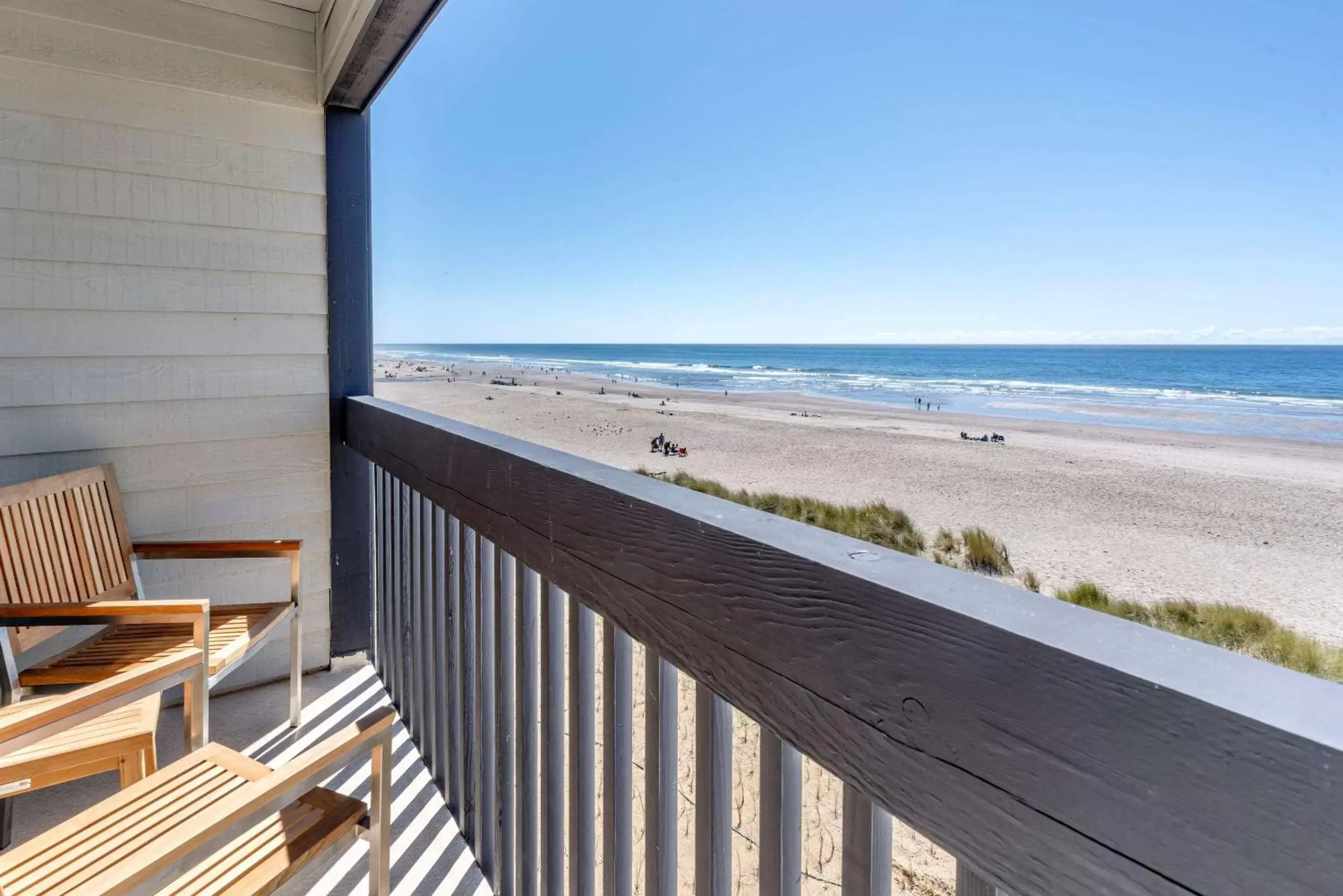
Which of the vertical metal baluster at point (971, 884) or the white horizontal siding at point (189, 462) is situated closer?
the vertical metal baluster at point (971, 884)

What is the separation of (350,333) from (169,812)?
1.59 m

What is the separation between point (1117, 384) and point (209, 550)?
11.3ft

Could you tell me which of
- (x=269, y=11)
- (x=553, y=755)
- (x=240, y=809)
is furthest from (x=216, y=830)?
(x=269, y=11)

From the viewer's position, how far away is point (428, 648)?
1809 millimetres

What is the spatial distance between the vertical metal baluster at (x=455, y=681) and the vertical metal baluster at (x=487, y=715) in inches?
4.0

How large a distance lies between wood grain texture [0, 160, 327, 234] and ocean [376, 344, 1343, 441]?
2.26ft

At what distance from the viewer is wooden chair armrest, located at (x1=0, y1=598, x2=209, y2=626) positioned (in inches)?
59.2

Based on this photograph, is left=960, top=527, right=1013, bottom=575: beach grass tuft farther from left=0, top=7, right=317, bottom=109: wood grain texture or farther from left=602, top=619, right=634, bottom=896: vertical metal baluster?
Result: left=0, top=7, right=317, bottom=109: wood grain texture

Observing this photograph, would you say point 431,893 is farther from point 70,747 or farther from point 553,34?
point 553,34

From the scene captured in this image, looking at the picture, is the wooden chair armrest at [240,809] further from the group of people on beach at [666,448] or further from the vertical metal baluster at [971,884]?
the group of people on beach at [666,448]

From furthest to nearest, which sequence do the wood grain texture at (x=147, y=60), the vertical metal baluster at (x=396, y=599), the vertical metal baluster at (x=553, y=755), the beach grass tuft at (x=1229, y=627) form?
1. the vertical metal baluster at (x=396, y=599)
2. the wood grain texture at (x=147, y=60)
3. the vertical metal baluster at (x=553, y=755)
4. the beach grass tuft at (x=1229, y=627)

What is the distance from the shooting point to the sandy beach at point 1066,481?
1.05 m

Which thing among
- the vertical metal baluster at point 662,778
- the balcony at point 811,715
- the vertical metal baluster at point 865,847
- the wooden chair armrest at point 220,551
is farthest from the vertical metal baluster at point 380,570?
the vertical metal baluster at point 865,847

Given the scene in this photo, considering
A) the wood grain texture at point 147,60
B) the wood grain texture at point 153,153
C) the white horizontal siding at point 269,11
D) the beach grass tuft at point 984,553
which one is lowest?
the beach grass tuft at point 984,553
